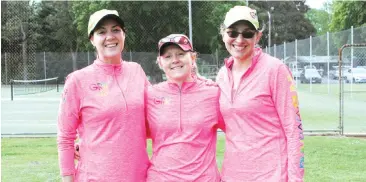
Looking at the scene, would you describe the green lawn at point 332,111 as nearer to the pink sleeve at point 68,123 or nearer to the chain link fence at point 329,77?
the chain link fence at point 329,77

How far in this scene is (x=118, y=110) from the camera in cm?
294

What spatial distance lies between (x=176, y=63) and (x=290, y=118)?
786 millimetres

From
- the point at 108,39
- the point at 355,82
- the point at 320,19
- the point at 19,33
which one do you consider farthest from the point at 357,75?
the point at 320,19

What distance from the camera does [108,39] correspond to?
306cm

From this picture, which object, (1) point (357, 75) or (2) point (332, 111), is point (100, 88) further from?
(1) point (357, 75)

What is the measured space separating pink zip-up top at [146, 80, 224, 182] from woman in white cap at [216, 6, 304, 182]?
0.11 meters

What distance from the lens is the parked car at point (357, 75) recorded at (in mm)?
15541

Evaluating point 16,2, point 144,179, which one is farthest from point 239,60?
point 16,2

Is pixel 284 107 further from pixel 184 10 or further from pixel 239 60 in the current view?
pixel 184 10

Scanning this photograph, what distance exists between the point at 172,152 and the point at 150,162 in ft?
0.70

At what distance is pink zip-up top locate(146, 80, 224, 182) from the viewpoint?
2.94m

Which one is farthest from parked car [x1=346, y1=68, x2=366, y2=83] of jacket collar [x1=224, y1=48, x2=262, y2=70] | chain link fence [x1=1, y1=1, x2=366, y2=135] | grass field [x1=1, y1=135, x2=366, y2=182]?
jacket collar [x1=224, y1=48, x2=262, y2=70]

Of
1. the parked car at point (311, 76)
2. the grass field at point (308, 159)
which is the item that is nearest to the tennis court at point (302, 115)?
the parked car at point (311, 76)

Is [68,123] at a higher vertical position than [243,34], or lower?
lower
